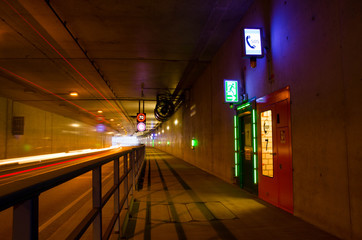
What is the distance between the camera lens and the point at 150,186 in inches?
335

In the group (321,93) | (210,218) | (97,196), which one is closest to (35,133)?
(210,218)

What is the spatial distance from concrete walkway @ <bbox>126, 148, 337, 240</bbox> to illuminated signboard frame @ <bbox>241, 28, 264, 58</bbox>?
3517 mm

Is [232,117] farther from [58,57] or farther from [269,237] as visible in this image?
[58,57]

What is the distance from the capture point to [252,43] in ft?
19.7

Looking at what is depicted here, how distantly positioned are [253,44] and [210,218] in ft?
13.1

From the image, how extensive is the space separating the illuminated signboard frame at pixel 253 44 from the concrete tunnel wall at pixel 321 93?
0.75 ft

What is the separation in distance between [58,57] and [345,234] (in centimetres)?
1051

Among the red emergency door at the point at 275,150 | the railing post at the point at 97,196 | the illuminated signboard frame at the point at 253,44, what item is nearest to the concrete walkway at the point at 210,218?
the red emergency door at the point at 275,150

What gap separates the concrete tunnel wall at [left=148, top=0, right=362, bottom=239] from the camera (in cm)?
354

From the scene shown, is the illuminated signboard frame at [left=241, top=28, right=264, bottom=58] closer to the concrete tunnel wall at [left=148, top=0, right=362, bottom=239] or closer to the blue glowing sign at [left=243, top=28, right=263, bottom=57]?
the blue glowing sign at [left=243, top=28, right=263, bottom=57]

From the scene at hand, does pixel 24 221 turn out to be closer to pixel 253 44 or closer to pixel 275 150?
pixel 275 150

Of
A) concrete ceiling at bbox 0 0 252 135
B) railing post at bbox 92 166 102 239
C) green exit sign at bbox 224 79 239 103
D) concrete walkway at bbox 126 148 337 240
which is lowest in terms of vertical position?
concrete walkway at bbox 126 148 337 240

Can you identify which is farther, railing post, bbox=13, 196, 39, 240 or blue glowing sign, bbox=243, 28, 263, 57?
blue glowing sign, bbox=243, 28, 263, 57

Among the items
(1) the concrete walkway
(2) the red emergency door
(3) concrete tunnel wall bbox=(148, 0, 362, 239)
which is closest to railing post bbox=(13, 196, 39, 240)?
(1) the concrete walkway
